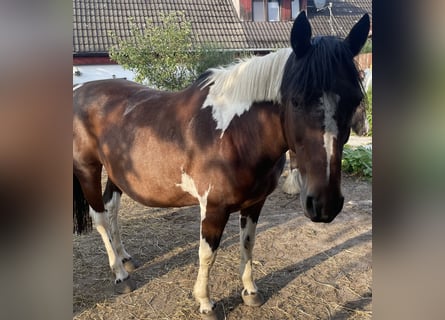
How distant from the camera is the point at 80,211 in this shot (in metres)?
3.04

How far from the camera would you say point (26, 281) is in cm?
61

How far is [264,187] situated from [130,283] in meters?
1.44

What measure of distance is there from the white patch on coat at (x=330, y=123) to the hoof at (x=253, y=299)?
147 centimetres

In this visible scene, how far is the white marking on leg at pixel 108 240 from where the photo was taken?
9.36 ft

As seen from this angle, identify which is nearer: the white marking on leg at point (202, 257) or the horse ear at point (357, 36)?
the horse ear at point (357, 36)

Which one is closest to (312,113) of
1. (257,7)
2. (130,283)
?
(130,283)

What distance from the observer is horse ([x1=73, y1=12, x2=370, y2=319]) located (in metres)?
1.57

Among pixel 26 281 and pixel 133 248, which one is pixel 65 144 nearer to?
pixel 26 281

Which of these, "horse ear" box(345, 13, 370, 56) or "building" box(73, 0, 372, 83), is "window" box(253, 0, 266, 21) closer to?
"building" box(73, 0, 372, 83)

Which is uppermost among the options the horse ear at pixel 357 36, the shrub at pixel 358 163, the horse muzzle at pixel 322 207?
the horse ear at pixel 357 36

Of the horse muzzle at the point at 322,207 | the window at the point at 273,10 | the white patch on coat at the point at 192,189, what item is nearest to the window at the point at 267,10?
the window at the point at 273,10

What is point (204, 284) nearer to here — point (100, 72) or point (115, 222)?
point (115, 222)

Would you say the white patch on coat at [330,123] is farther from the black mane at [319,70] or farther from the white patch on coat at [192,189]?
the white patch on coat at [192,189]

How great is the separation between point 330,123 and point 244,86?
2.26ft
